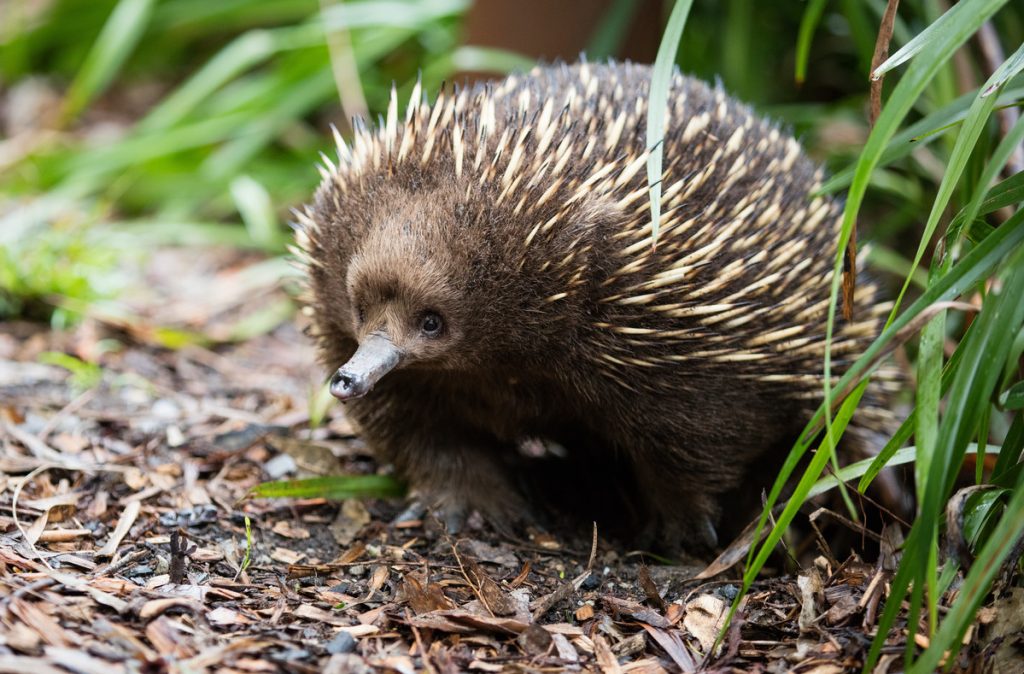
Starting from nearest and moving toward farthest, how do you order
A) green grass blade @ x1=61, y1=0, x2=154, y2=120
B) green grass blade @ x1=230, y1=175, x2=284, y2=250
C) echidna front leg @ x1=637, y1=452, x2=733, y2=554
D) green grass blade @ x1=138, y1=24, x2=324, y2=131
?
echidna front leg @ x1=637, y1=452, x2=733, y2=554 → green grass blade @ x1=230, y1=175, x2=284, y2=250 → green grass blade @ x1=138, y1=24, x2=324, y2=131 → green grass blade @ x1=61, y1=0, x2=154, y2=120

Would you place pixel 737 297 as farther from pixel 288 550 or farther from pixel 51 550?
pixel 51 550

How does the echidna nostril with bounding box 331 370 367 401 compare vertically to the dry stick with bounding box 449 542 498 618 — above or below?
above

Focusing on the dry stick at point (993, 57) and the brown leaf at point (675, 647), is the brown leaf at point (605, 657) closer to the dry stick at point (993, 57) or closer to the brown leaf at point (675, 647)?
the brown leaf at point (675, 647)

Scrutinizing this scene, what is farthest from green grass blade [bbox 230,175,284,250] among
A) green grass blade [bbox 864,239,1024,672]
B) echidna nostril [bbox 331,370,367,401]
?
green grass blade [bbox 864,239,1024,672]

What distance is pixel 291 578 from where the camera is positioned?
9.91 feet

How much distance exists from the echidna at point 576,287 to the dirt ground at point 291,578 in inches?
13.7

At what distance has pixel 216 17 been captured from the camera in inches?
282

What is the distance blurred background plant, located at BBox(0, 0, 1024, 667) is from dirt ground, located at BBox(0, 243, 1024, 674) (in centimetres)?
98

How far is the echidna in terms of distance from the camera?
114 inches

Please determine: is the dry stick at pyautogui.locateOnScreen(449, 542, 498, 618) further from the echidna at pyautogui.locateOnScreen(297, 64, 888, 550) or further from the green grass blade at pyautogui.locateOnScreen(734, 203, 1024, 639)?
the green grass blade at pyautogui.locateOnScreen(734, 203, 1024, 639)

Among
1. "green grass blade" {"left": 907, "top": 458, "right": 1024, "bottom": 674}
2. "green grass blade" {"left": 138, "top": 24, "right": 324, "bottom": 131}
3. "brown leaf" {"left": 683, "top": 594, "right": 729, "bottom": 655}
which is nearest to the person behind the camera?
"green grass blade" {"left": 907, "top": 458, "right": 1024, "bottom": 674}

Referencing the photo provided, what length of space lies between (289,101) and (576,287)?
12.1 ft

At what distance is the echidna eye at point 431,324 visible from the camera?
2859 mm

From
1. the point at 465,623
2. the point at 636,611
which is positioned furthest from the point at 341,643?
the point at 636,611
